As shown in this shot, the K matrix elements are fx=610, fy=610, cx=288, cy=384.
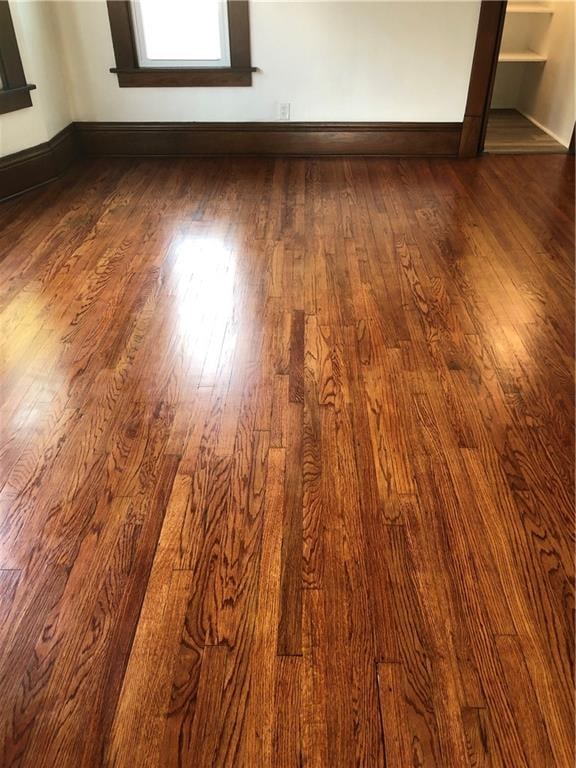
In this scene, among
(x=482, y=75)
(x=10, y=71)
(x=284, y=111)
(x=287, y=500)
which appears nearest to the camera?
(x=287, y=500)

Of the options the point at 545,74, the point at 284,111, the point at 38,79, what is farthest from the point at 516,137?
the point at 38,79

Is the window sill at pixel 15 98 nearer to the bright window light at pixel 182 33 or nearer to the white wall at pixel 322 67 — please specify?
the white wall at pixel 322 67

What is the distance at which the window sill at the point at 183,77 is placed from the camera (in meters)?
3.96

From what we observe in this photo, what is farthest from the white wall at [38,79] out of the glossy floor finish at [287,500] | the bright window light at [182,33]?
the glossy floor finish at [287,500]

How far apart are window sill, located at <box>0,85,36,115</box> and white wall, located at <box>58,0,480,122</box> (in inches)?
22.9

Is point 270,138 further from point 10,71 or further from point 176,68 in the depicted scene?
point 10,71

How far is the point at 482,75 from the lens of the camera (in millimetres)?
3961

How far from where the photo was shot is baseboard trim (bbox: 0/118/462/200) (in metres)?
4.16

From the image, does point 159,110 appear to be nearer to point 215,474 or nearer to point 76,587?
point 215,474

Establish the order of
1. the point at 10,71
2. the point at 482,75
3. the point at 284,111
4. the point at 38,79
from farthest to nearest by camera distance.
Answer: the point at 284,111 < the point at 482,75 < the point at 38,79 < the point at 10,71

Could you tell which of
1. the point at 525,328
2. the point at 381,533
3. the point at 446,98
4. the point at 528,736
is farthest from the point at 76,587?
the point at 446,98

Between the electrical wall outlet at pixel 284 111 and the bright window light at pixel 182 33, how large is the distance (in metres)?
0.43

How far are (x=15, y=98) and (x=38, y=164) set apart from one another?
0.38 meters

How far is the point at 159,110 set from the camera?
413cm
